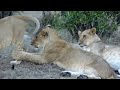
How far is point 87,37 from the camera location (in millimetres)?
4891

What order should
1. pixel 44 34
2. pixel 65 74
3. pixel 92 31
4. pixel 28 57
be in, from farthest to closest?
pixel 92 31, pixel 44 34, pixel 28 57, pixel 65 74

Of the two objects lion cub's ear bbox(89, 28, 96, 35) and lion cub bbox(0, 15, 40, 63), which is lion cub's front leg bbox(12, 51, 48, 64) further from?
lion cub's ear bbox(89, 28, 96, 35)

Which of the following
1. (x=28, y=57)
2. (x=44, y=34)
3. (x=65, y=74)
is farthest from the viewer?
(x=44, y=34)

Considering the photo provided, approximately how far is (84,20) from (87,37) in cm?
19

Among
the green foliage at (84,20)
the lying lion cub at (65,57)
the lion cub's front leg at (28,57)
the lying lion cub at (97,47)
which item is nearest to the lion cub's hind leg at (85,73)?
the lying lion cub at (65,57)

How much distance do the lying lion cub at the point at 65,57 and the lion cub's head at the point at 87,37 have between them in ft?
0.66

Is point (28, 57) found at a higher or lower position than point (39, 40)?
A: lower

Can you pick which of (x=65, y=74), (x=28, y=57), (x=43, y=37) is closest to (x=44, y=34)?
(x=43, y=37)

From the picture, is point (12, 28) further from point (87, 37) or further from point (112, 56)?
point (112, 56)

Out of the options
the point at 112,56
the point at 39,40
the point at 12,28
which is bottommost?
the point at 112,56

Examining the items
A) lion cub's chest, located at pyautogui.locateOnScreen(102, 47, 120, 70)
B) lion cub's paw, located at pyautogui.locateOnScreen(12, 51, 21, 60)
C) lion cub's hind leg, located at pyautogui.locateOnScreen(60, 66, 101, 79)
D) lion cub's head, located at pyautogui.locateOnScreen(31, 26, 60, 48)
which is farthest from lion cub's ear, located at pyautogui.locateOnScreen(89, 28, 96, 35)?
lion cub's paw, located at pyautogui.locateOnScreen(12, 51, 21, 60)

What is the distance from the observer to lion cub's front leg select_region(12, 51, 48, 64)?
4586mm
